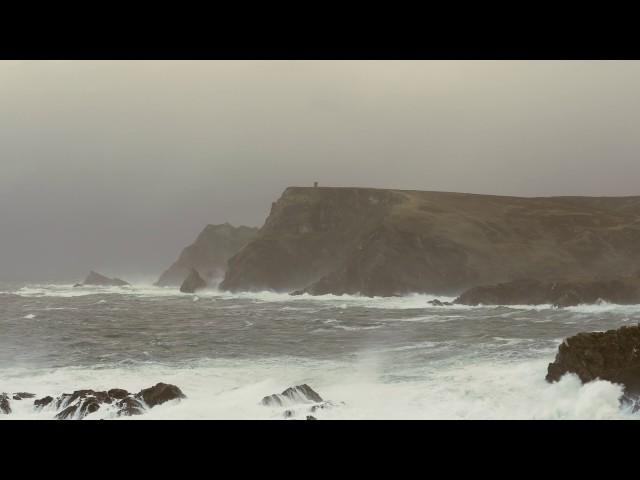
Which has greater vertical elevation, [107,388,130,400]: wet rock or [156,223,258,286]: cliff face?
[156,223,258,286]: cliff face

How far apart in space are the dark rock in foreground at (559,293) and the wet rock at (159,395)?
48772 mm

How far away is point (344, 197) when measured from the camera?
121750 millimetres

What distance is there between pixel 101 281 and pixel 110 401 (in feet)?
433

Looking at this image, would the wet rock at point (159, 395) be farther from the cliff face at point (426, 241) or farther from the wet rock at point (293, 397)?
the cliff face at point (426, 241)

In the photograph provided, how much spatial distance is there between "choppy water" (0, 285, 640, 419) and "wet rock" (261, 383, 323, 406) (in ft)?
1.20

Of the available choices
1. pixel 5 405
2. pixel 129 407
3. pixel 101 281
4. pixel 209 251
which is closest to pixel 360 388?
pixel 129 407

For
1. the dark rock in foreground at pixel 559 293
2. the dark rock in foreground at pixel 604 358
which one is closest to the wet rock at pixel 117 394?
the dark rock in foreground at pixel 604 358

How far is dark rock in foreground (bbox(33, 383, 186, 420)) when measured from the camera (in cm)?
1895

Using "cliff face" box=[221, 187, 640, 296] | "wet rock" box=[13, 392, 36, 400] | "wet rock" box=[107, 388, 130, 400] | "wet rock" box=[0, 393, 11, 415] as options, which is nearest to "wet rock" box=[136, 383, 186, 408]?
"wet rock" box=[107, 388, 130, 400]

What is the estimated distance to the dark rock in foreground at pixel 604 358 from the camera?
18.0 meters

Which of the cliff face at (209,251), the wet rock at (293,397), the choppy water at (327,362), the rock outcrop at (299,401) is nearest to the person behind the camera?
the rock outcrop at (299,401)

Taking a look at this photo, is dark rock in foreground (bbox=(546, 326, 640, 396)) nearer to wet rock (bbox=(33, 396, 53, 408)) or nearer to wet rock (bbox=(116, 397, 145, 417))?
wet rock (bbox=(116, 397, 145, 417))

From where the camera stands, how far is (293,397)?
19297 millimetres
